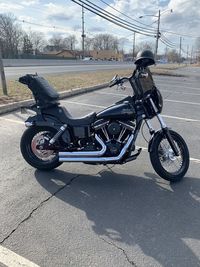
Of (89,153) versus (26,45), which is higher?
(26,45)

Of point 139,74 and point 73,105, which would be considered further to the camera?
point 73,105

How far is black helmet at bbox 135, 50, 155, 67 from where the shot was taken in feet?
12.5

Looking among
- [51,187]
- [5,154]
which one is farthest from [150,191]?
[5,154]

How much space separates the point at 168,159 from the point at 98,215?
54.2 inches

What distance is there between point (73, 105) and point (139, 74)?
17.8ft

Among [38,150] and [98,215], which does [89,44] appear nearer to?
[38,150]

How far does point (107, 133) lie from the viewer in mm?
3965

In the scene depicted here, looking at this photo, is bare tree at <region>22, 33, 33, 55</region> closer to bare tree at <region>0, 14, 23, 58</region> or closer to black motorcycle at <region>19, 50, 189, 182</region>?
bare tree at <region>0, 14, 23, 58</region>

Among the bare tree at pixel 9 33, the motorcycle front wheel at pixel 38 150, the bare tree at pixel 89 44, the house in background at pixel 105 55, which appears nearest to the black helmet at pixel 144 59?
the motorcycle front wheel at pixel 38 150

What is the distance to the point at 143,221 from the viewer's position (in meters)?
3.12

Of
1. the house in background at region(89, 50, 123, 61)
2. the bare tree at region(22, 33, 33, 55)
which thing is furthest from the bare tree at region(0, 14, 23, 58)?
the house in background at region(89, 50, 123, 61)

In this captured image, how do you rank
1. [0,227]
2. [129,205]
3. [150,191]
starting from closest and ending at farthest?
[0,227] → [129,205] → [150,191]

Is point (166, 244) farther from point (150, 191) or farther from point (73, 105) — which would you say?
point (73, 105)

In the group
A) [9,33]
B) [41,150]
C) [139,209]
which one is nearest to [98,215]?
[139,209]
